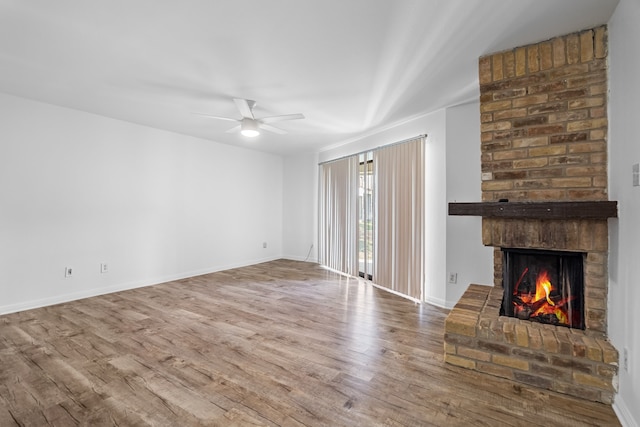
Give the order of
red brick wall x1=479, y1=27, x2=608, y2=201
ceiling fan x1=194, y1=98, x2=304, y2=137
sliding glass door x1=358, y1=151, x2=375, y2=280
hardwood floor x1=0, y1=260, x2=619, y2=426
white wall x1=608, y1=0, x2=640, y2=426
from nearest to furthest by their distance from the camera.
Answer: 1. white wall x1=608, y1=0, x2=640, y2=426
2. hardwood floor x1=0, y1=260, x2=619, y2=426
3. red brick wall x1=479, y1=27, x2=608, y2=201
4. ceiling fan x1=194, y1=98, x2=304, y2=137
5. sliding glass door x1=358, y1=151, x2=375, y2=280

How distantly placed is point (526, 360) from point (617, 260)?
32.6 inches

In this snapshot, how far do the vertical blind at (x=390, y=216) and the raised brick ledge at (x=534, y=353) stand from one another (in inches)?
59.8

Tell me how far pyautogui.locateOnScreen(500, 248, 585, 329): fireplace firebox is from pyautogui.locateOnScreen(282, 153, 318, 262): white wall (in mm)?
4089

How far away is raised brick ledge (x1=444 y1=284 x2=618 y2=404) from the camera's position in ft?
5.90

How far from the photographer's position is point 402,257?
3.98 meters

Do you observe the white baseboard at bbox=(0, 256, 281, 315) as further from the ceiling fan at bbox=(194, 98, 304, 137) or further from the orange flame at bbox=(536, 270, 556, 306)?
the orange flame at bbox=(536, 270, 556, 306)

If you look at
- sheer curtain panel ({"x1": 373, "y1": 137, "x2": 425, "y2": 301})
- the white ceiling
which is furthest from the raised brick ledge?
the white ceiling

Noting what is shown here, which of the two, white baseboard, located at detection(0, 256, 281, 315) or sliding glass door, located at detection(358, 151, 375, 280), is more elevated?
sliding glass door, located at detection(358, 151, 375, 280)

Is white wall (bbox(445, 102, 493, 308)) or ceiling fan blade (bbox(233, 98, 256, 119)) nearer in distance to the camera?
ceiling fan blade (bbox(233, 98, 256, 119))

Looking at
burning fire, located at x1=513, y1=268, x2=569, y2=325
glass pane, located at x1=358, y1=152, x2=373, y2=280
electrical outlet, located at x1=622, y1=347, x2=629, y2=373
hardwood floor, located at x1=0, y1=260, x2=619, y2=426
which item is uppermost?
glass pane, located at x1=358, y1=152, x2=373, y2=280

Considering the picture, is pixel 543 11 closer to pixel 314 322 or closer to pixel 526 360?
pixel 526 360

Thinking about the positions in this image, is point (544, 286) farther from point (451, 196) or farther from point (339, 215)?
point (339, 215)

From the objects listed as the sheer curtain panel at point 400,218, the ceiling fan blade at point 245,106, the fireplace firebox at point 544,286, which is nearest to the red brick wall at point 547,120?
the fireplace firebox at point 544,286

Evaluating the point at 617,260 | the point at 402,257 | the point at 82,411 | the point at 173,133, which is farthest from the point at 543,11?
the point at 173,133
